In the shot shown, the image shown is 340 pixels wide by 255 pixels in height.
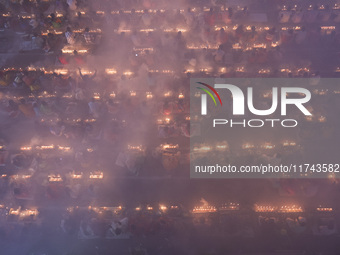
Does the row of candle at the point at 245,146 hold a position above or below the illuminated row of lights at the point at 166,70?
below

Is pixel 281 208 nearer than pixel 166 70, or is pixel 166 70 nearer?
pixel 281 208

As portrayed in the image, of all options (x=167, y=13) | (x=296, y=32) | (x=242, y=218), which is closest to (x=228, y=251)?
(x=242, y=218)

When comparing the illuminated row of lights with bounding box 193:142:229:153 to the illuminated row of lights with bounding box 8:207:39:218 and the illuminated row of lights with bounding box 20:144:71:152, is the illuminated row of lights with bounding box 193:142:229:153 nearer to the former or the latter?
the illuminated row of lights with bounding box 20:144:71:152

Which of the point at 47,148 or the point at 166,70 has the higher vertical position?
the point at 166,70

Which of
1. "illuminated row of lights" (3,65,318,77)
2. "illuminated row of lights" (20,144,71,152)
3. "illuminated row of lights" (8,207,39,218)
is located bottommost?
"illuminated row of lights" (8,207,39,218)

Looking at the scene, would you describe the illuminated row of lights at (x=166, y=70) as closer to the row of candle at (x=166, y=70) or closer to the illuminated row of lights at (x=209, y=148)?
the row of candle at (x=166, y=70)

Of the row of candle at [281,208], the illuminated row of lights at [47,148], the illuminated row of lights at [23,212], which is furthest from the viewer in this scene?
the illuminated row of lights at [47,148]

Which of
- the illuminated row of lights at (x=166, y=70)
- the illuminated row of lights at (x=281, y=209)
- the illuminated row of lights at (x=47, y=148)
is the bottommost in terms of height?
the illuminated row of lights at (x=281, y=209)

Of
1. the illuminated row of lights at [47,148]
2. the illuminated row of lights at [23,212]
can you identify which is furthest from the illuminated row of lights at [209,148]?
the illuminated row of lights at [23,212]

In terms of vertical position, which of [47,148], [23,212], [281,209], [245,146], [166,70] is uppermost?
[166,70]

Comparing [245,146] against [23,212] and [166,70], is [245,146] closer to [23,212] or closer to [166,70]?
[166,70]

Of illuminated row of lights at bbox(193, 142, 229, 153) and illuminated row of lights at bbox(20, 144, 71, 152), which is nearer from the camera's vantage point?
illuminated row of lights at bbox(193, 142, 229, 153)

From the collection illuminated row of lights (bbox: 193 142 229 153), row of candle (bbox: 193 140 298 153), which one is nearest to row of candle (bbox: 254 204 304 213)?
row of candle (bbox: 193 140 298 153)

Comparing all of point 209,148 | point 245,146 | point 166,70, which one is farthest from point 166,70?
point 245,146
